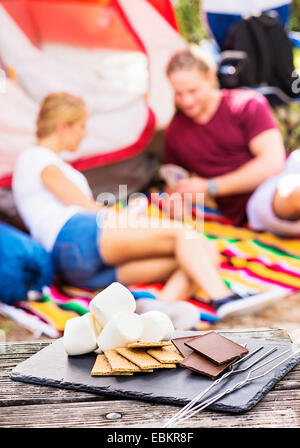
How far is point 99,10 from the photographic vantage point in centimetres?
171

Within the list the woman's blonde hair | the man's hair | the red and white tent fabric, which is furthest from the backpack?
the woman's blonde hair

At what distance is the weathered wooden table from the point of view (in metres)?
0.42

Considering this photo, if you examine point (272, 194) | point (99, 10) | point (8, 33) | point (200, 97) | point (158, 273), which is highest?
point (99, 10)

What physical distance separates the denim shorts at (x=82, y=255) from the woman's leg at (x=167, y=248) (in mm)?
20

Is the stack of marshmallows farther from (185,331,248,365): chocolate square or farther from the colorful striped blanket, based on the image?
the colorful striped blanket

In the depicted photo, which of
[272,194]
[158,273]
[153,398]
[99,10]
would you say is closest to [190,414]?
[153,398]

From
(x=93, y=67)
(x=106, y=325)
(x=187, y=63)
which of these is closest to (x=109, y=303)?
(x=106, y=325)

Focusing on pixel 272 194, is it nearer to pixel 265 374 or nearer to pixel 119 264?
pixel 119 264

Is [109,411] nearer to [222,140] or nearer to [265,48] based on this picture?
[222,140]

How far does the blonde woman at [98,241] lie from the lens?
46.9 inches

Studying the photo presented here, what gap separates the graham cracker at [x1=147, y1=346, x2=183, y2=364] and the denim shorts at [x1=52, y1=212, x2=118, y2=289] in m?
0.70

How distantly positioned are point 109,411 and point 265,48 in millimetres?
1490

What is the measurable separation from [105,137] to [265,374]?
4.24ft

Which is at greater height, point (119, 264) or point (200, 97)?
point (200, 97)
